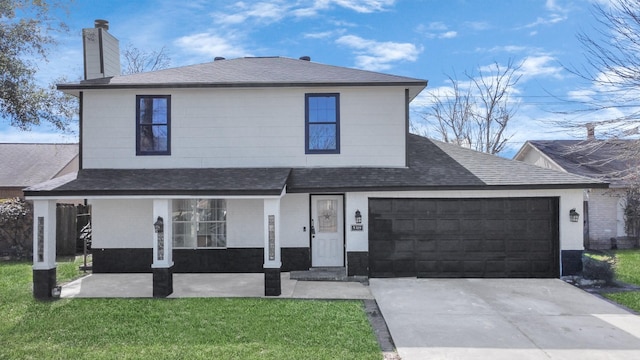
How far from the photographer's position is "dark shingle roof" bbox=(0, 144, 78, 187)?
70.4 feet

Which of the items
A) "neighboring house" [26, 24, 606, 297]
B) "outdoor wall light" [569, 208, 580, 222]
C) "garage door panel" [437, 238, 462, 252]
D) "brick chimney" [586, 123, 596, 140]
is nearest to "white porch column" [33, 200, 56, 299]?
"neighboring house" [26, 24, 606, 297]

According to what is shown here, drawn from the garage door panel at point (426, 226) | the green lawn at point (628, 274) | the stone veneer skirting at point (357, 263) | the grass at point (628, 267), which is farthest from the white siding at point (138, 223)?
the grass at point (628, 267)

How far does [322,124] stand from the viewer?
37.0 feet

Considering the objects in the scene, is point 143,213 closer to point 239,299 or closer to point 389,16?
point 239,299

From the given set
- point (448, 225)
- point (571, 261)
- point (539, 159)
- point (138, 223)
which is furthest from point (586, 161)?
point (138, 223)

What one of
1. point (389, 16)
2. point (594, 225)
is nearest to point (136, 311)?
point (389, 16)

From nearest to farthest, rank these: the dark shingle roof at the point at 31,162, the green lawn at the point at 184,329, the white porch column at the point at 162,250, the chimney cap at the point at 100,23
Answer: the green lawn at the point at 184,329 → the white porch column at the point at 162,250 → the chimney cap at the point at 100,23 → the dark shingle roof at the point at 31,162

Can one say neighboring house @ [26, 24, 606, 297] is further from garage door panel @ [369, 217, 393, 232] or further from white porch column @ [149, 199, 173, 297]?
white porch column @ [149, 199, 173, 297]

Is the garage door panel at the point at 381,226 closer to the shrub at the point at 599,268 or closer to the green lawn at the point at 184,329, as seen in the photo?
the green lawn at the point at 184,329

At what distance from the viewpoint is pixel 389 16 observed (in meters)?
16.1

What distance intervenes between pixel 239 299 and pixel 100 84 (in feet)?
23.3

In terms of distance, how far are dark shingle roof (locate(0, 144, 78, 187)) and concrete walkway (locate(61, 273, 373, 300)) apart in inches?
563

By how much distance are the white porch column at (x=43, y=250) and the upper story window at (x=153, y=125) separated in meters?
2.89

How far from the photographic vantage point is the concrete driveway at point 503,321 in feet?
19.0
